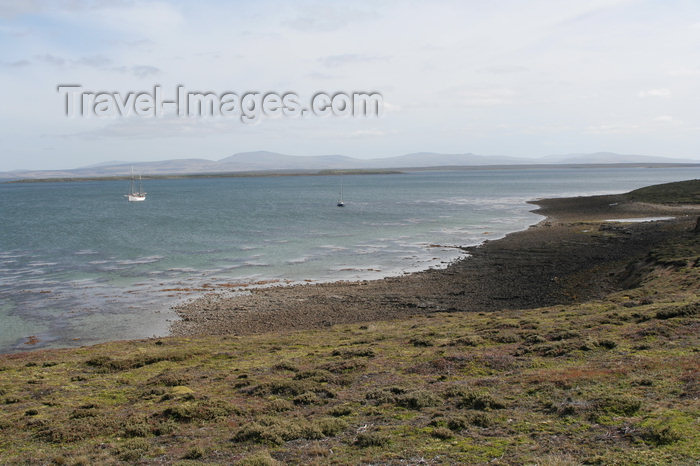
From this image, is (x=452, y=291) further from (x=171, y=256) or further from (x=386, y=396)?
(x=171, y=256)

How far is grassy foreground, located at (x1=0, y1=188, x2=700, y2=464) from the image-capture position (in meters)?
10.2

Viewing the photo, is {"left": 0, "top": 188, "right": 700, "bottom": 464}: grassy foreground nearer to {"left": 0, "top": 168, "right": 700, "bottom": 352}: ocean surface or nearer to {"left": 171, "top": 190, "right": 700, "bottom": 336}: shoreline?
{"left": 171, "top": 190, "right": 700, "bottom": 336}: shoreline

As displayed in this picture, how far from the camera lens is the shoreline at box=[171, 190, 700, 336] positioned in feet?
90.8

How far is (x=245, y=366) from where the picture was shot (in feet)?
58.4

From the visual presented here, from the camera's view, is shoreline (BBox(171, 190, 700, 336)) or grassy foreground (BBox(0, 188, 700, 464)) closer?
grassy foreground (BBox(0, 188, 700, 464))

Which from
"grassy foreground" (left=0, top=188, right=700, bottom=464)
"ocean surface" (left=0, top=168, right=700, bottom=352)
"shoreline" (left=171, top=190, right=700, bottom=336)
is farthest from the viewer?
"ocean surface" (left=0, top=168, right=700, bottom=352)

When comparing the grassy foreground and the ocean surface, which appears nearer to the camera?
the grassy foreground

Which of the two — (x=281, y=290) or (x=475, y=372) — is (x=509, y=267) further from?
(x=475, y=372)

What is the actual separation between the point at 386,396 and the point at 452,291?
64.2 ft

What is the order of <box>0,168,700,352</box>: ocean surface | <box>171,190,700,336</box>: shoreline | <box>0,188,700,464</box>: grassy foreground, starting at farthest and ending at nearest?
<box>0,168,700,352</box>: ocean surface < <box>171,190,700,336</box>: shoreline < <box>0,188,700,464</box>: grassy foreground

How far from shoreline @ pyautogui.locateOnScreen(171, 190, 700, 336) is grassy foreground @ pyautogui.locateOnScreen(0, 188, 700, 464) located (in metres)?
5.37

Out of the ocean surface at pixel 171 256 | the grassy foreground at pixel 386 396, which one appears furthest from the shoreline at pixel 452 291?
the grassy foreground at pixel 386 396

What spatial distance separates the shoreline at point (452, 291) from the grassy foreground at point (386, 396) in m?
5.37

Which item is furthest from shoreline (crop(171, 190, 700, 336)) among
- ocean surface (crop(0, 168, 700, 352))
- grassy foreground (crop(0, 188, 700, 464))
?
grassy foreground (crop(0, 188, 700, 464))
